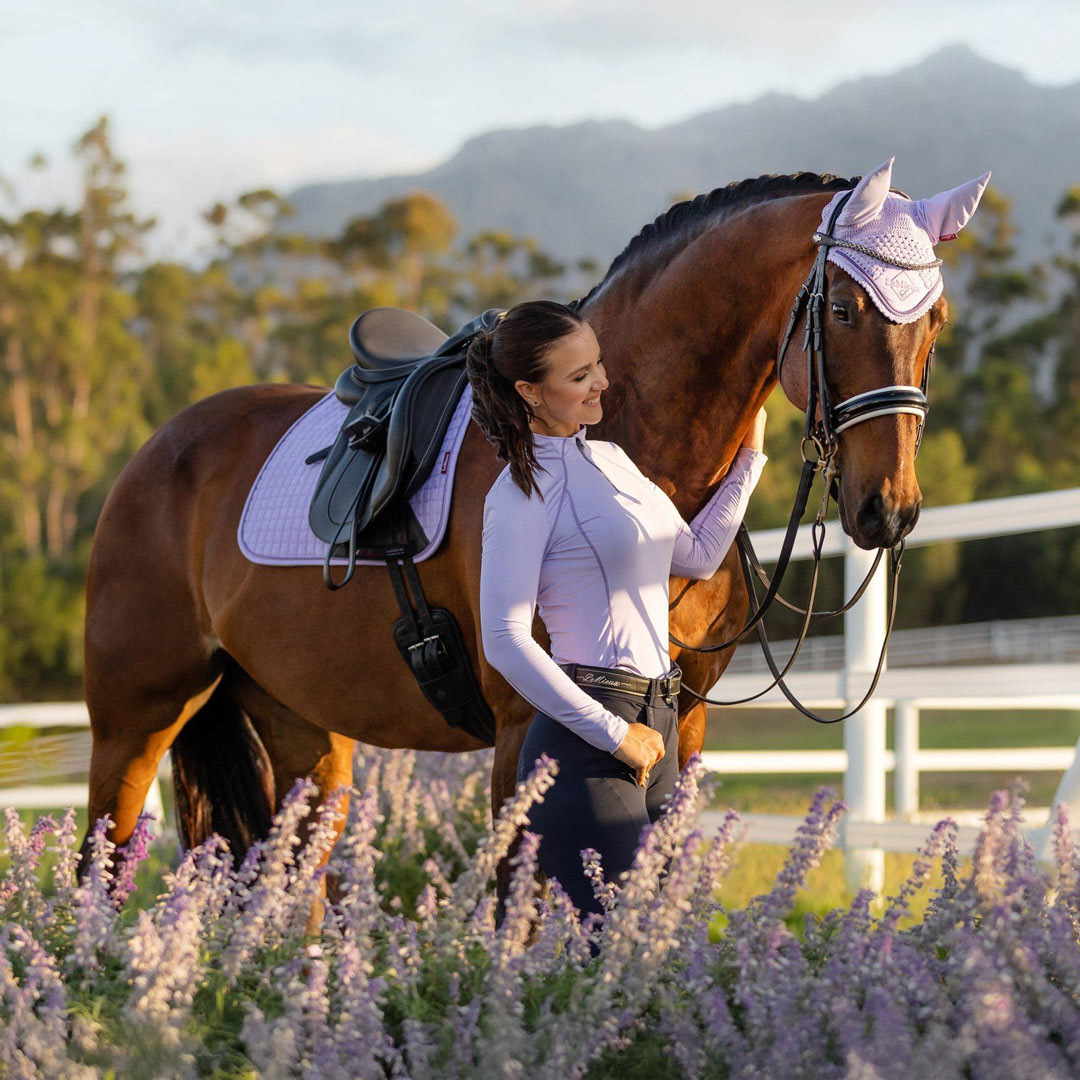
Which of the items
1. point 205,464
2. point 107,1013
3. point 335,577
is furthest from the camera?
point 205,464

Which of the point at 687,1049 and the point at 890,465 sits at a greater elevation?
the point at 890,465

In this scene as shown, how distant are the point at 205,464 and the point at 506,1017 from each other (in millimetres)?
2777

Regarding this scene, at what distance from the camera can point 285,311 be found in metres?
45.8

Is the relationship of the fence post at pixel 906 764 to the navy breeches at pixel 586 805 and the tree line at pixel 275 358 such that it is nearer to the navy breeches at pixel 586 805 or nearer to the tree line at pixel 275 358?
the navy breeches at pixel 586 805

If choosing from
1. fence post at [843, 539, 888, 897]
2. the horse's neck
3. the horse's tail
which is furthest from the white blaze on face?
the horse's tail

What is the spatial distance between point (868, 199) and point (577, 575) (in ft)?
3.22

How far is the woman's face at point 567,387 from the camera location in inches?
97.8

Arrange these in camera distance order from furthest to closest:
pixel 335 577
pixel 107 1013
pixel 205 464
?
pixel 205 464 < pixel 335 577 < pixel 107 1013

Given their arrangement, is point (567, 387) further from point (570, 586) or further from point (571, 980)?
point (571, 980)

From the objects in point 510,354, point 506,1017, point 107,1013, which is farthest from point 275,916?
point 510,354

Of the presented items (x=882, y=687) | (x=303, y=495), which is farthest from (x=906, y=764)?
(x=303, y=495)

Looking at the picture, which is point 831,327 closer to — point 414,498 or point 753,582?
point 753,582

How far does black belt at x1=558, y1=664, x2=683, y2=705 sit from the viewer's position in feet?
8.18

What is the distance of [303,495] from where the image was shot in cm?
377
